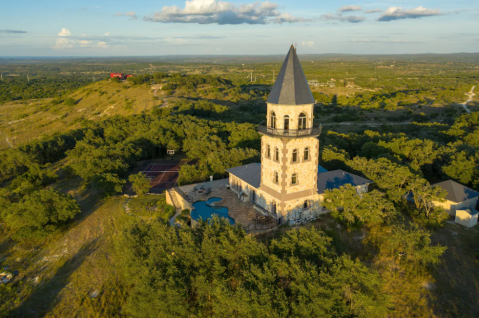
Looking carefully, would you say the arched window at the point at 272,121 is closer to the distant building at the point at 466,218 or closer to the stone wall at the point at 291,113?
the stone wall at the point at 291,113

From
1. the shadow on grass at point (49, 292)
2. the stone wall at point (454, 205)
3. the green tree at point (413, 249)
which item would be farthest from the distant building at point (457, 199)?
the shadow on grass at point (49, 292)

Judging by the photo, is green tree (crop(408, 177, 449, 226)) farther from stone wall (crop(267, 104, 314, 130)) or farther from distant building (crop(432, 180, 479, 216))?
stone wall (crop(267, 104, 314, 130))

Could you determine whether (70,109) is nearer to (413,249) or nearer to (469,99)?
(413,249)

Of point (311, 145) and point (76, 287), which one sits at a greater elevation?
point (311, 145)

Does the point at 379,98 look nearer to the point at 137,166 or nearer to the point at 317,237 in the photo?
the point at 137,166

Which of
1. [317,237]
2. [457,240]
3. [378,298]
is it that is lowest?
[457,240]

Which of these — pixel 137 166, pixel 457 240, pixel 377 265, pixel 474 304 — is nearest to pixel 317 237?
pixel 377 265

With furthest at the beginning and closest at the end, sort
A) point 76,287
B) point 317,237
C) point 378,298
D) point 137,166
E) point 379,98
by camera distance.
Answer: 1. point 379,98
2. point 137,166
3. point 76,287
4. point 317,237
5. point 378,298

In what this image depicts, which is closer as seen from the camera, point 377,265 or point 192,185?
point 377,265

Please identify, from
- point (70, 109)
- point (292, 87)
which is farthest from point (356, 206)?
point (70, 109)
